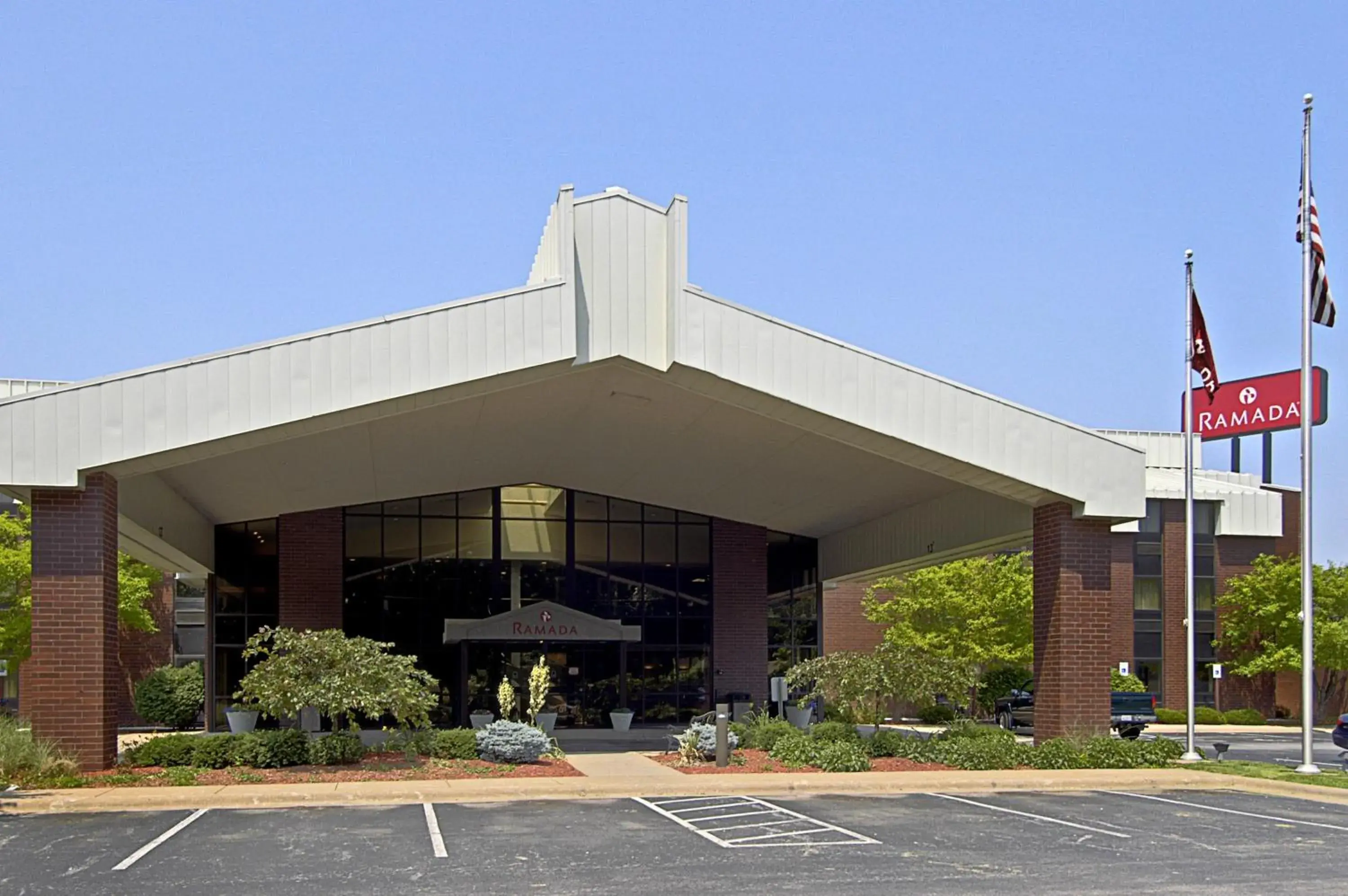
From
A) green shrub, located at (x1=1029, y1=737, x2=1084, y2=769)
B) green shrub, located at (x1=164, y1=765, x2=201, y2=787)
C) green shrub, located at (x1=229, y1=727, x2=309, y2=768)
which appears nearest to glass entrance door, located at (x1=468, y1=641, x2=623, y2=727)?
green shrub, located at (x1=229, y1=727, x2=309, y2=768)

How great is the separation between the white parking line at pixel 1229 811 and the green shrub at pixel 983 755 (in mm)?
2302

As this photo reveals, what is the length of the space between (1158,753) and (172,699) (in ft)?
83.7

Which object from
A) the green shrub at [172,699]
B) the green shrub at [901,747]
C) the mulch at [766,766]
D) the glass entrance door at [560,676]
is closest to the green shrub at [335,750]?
the mulch at [766,766]

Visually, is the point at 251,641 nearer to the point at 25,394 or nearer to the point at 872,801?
the point at 25,394

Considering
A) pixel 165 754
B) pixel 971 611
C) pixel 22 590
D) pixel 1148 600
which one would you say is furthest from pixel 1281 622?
pixel 165 754

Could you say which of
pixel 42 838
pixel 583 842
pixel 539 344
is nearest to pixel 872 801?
pixel 583 842

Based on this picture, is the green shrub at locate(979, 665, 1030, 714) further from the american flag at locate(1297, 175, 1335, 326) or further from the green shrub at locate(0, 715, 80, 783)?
the green shrub at locate(0, 715, 80, 783)

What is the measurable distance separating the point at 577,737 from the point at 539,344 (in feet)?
47.2

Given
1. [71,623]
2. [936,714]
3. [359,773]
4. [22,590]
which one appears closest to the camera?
[71,623]

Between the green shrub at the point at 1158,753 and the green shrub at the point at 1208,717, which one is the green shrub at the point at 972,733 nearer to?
the green shrub at the point at 1158,753

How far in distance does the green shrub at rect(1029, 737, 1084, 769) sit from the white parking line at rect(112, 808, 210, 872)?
12.6 m

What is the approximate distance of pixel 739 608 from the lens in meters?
36.0

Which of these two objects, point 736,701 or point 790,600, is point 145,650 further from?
point 790,600

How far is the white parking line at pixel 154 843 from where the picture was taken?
12.6 m
